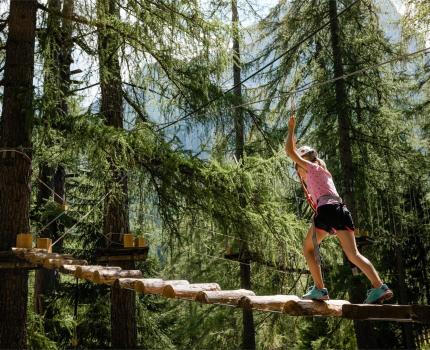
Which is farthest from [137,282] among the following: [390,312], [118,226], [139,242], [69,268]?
[118,226]

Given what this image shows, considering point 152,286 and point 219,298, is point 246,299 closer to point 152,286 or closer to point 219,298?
point 219,298

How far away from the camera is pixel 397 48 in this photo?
10.6 m

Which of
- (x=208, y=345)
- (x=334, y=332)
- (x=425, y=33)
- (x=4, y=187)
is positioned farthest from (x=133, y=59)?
(x=208, y=345)

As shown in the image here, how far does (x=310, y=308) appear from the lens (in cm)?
293

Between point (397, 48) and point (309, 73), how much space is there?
1923 mm

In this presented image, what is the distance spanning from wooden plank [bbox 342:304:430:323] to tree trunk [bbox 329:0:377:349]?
704cm

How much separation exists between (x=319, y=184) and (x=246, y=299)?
0.90 m

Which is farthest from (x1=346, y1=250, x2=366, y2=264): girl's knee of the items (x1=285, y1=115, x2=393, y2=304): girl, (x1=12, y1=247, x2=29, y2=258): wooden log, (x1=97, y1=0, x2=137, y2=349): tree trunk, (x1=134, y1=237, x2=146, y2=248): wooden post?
(x1=97, y1=0, x2=137, y2=349): tree trunk

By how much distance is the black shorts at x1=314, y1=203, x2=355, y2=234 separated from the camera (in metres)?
3.18

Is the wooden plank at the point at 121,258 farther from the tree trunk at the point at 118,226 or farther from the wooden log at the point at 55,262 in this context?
the wooden log at the point at 55,262

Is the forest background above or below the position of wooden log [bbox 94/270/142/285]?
above

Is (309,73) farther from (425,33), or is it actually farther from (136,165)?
(136,165)

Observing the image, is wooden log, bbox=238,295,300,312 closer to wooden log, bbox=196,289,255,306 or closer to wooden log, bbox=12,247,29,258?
wooden log, bbox=196,289,255,306

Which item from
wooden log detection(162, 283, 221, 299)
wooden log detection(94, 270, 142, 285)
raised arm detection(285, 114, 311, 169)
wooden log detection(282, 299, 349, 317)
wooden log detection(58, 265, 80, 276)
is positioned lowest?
wooden log detection(282, 299, 349, 317)
